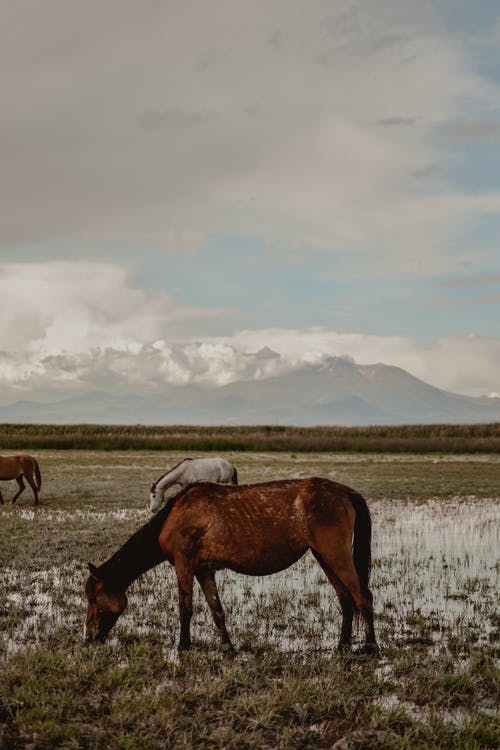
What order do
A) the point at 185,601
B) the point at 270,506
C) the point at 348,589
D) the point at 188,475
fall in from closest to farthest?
1. the point at 348,589
2. the point at 185,601
3. the point at 270,506
4. the point at 188,475

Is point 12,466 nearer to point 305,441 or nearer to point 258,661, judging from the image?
point 258,661

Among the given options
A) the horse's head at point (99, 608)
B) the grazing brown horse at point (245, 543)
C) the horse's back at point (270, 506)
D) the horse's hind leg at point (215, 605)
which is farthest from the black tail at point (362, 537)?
the horse's head at point (99, 608)

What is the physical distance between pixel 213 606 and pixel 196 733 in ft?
7.20

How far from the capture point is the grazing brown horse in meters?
7.32

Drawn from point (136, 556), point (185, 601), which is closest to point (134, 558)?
point (136, 556)

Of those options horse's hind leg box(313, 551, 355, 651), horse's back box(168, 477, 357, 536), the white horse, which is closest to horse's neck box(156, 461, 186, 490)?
the white horse

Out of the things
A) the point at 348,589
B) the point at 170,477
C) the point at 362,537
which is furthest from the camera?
the point at 170,477

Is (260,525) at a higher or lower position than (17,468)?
higher

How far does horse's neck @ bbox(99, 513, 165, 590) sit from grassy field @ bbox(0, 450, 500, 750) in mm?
692

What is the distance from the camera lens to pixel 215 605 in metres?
7.46

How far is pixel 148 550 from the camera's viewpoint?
25.6 feet

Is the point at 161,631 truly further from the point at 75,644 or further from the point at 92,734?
the point at 92,734

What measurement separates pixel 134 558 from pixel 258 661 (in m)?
1.86

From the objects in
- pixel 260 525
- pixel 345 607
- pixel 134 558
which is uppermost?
pixel 260 525
